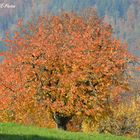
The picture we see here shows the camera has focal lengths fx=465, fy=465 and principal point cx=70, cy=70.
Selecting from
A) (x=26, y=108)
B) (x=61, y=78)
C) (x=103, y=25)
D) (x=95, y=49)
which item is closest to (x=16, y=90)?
(x=26, y=108)

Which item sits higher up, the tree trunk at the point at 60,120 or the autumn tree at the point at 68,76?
the autumn tree at the point at 68,76

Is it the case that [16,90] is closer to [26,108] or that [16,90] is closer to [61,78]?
[26,108]

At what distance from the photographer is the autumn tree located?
133 ft

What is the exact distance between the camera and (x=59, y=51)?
4300 centimetres

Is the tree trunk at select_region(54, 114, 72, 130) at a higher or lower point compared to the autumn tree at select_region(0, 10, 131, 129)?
lower

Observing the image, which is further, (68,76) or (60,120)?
(60,120)

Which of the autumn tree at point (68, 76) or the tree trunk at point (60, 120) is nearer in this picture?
the autumn tree at point (68, 76)

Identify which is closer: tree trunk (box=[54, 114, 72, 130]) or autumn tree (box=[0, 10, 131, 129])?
autumn tree (box=[0, 10, 131, 129])

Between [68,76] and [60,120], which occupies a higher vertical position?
[68,76]

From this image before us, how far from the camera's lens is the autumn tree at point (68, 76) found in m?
40.4

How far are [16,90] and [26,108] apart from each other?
2308mm

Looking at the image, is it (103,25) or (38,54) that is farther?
(103,25)

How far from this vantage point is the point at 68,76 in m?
39.8

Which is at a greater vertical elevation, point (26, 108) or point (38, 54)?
point (38, 54)
